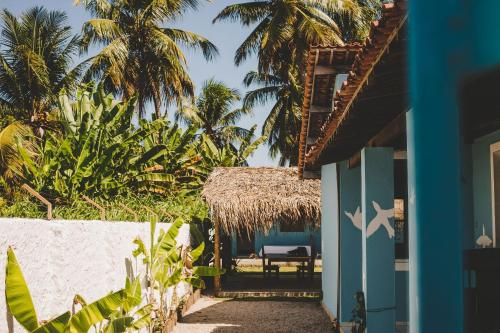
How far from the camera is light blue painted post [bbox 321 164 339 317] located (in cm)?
1037

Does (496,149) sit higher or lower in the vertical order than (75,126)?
lower

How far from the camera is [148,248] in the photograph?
9234 mm

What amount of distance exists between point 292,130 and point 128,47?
7.74 metres

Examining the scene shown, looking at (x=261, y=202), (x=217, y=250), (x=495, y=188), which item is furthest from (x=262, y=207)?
(x=495, y=188)

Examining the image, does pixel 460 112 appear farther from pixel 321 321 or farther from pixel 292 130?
pixel 292 130

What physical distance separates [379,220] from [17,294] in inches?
152

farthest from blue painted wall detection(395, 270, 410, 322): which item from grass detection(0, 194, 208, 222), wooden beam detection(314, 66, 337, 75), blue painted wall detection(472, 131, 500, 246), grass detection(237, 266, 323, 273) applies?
grass detection(237, 266, 323, 273)

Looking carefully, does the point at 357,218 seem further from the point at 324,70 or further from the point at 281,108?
the point at 281,108

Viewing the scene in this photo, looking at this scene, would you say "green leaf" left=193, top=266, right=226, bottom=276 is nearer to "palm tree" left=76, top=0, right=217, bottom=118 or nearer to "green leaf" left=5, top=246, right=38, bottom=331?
"green leaf" left=5, top=246, right=38, bottom=331

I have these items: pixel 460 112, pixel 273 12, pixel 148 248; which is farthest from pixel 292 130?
pixel 460 112

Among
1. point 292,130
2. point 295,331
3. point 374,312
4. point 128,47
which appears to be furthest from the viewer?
point 292,130

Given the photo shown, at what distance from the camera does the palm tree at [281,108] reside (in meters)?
25.9

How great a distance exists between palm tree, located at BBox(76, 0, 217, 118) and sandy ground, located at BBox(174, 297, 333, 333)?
38.2 ft

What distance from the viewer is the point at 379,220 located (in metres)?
6.41
